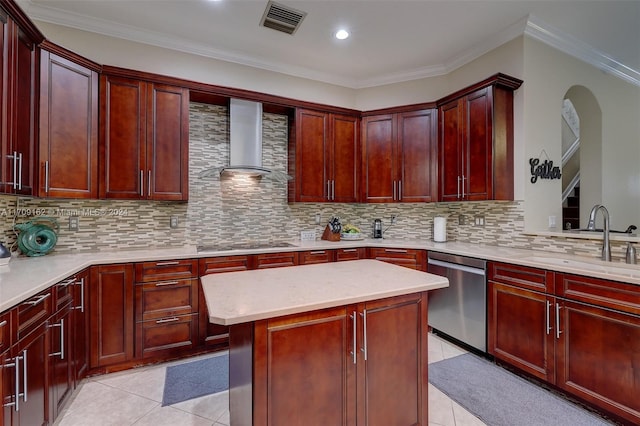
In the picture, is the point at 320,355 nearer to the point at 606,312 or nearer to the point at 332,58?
the point at 606,312

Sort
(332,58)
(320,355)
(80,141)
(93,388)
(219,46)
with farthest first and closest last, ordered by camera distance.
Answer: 1. (332,58)
2. (219,46)
3. (80,141)
4. (93,388)
5. (320,355)

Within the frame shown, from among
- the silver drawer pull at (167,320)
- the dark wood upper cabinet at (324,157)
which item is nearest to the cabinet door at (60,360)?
the silver drawer pull at (167,320)

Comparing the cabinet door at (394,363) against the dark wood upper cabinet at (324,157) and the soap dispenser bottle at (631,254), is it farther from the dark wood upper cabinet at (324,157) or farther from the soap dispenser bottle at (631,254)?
the dark wood upper cabinet at (324,157)

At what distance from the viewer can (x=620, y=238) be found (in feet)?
7.54

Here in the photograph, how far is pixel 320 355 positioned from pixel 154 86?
286 centimetres

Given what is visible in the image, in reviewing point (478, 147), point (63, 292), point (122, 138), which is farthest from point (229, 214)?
point (478, 147)

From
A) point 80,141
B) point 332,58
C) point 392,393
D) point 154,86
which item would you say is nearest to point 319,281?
point 392,393

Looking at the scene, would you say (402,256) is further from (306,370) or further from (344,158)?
(306,370)

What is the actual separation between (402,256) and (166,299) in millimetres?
2384

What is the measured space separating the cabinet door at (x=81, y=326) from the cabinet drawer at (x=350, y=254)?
2277 mm

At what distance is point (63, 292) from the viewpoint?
1944mm

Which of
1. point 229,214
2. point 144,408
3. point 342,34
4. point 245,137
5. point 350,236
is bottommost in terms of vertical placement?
point 144,408

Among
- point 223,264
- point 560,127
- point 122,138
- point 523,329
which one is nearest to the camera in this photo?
point 523,329

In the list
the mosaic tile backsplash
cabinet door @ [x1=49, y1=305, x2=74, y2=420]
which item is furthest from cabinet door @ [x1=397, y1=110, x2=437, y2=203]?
cabinet door @ [x1=49, y1=305, x2=74, y2=420]
